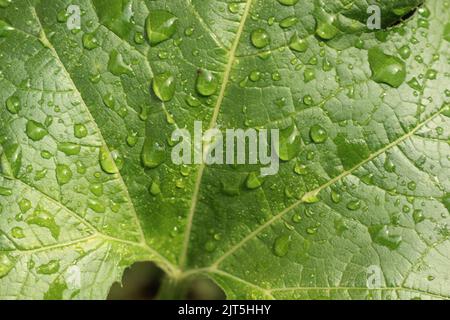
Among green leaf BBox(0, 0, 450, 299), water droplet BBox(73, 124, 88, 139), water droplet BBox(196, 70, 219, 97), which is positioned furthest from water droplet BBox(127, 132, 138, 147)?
water droplet BBox(196, 70, 219, 97)

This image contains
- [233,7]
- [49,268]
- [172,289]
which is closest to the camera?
[233,7]

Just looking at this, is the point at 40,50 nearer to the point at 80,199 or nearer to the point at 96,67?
the point at 96,67

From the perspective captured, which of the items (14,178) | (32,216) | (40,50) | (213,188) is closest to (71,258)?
(32,216)

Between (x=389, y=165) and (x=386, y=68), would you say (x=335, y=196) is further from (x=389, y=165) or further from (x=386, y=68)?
(x=386, y=68)

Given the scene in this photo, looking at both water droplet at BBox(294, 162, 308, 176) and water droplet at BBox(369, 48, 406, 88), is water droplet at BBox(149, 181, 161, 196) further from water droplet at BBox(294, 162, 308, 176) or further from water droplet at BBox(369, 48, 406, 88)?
water droplet at BBox(369, 48, 406, 88)

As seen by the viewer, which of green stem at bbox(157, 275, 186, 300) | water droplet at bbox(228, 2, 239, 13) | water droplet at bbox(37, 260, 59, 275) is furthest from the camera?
green stem at bbox(157, 275, 186, 300)

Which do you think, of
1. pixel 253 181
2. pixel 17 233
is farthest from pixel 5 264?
pixel 253 181
